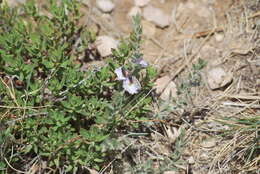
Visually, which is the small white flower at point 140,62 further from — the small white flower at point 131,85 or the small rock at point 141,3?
the small rock at point 141,3

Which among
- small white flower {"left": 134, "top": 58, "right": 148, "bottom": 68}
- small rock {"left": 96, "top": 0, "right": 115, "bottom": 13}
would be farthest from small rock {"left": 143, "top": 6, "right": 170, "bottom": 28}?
small white flower {"left": 134, "top": 58, "right": 148, "bottom": 68}

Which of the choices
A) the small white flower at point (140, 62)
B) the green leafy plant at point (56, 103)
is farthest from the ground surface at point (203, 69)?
the small white flower at point (140, 62)

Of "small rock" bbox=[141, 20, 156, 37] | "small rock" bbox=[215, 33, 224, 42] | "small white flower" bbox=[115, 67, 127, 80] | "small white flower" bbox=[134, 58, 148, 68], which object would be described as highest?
"small rock" bbox=[215, 33, 224, 42]

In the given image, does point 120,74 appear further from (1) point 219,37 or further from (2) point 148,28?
(1) point 219,37

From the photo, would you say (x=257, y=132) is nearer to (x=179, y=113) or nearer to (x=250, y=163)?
(x=250, y=163)

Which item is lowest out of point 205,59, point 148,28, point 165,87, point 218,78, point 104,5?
point 165,87

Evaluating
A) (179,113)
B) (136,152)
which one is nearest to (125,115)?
(136,152)

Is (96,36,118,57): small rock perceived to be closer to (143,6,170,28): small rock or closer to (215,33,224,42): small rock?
(143,6,170,28): small rock

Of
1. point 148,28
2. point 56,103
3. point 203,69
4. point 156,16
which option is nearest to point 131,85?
point 56,103
